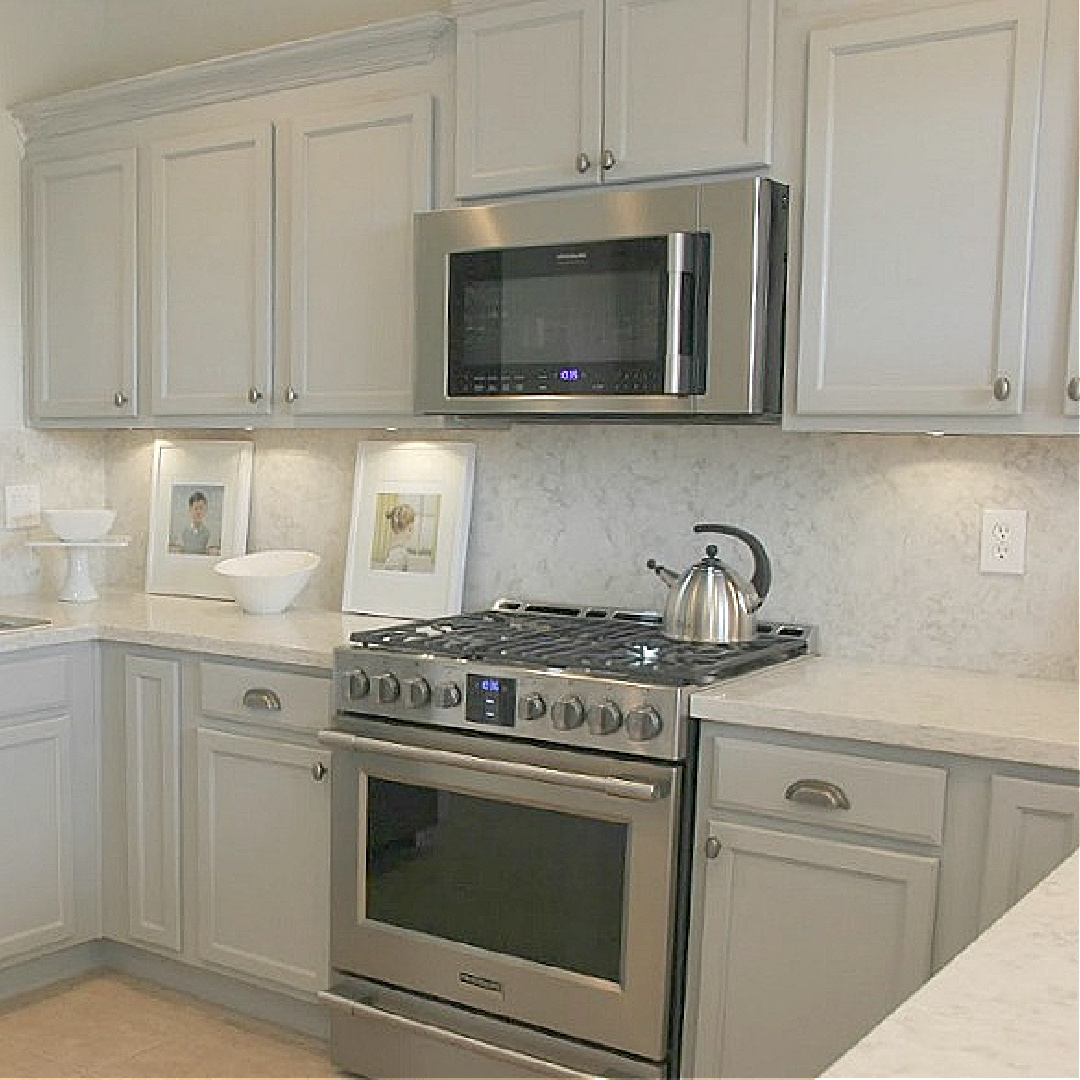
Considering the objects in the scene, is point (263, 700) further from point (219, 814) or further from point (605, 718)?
point (605, 718)

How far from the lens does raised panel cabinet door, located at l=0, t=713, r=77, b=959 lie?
10.5 feet

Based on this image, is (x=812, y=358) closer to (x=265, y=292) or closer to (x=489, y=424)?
(x=489, y=424)

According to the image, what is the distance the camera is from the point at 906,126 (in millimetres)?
2506

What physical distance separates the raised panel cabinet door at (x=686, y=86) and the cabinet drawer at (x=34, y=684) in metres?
1.76

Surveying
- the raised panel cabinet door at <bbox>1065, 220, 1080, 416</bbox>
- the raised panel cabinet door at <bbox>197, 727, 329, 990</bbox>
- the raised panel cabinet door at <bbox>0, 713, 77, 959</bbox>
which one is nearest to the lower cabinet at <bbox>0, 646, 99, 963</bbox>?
the raised panel cabinet door at <bbox>0, 713, 77, 959</bbox>

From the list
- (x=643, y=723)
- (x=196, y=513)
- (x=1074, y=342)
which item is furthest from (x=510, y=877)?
(x=196, y=513)

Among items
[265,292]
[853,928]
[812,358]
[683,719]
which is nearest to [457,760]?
[683,719]

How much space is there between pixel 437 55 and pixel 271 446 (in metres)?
1.26

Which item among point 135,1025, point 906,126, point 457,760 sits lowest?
point 135,1025

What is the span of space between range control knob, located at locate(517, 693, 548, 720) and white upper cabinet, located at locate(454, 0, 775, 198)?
43.1 inches

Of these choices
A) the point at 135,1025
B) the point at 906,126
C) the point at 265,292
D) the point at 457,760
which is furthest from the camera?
the point at 265,292

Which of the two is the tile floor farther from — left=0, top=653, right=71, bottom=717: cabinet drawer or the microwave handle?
the microwave handle

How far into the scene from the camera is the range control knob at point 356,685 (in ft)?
9.23

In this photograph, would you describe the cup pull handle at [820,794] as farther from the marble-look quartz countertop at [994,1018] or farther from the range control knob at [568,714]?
the marble-look quartz countertop at [994,1018]
